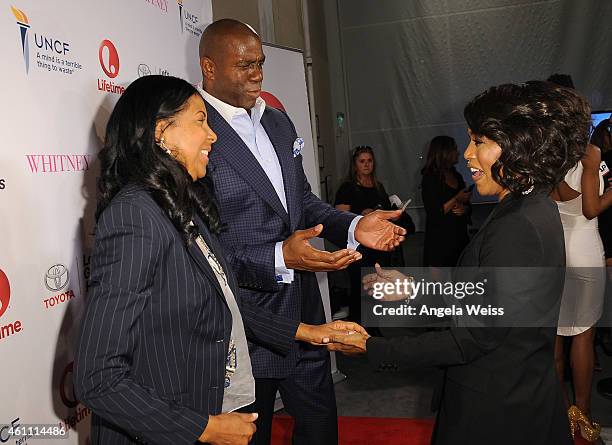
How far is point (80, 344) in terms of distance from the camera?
4.07 feet

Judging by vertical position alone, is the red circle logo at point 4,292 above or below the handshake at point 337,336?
above

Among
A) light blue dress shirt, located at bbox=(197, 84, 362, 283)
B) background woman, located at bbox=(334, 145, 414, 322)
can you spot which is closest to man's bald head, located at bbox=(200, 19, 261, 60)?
light blue dress shirt, located at bbox=(197, 84, 362, 283)

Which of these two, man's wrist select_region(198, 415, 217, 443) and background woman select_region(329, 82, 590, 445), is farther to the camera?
background woman select_region(329, 82, 590, 445)

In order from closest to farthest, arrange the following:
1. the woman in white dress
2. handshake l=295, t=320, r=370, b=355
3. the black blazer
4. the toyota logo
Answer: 1. the black blazer
2. handshake l=295, t=320, r=370, b=355
3. the toyota logo
4. the woman in white dress

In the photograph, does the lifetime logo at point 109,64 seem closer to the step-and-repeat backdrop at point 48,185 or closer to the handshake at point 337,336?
the step-and-repeat backdrop at point 48,185

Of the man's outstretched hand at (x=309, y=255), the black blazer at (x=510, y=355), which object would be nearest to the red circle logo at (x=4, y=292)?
the man's outstretched hand at (x=309, y=255)

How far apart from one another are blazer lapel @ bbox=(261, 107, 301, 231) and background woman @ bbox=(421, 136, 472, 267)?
9.83 feet

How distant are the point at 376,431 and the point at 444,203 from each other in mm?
2239

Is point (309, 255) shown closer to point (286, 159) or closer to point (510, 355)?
point (286, 159)

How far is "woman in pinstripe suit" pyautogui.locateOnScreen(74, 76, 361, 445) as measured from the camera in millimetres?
1238

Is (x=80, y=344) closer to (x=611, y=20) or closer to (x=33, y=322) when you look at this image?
(x=33, y=322)

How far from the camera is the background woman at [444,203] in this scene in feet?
16.9

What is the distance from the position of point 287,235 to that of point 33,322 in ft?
2.87

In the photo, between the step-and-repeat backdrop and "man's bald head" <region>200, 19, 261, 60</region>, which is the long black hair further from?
the step-and-repeat backdrop
